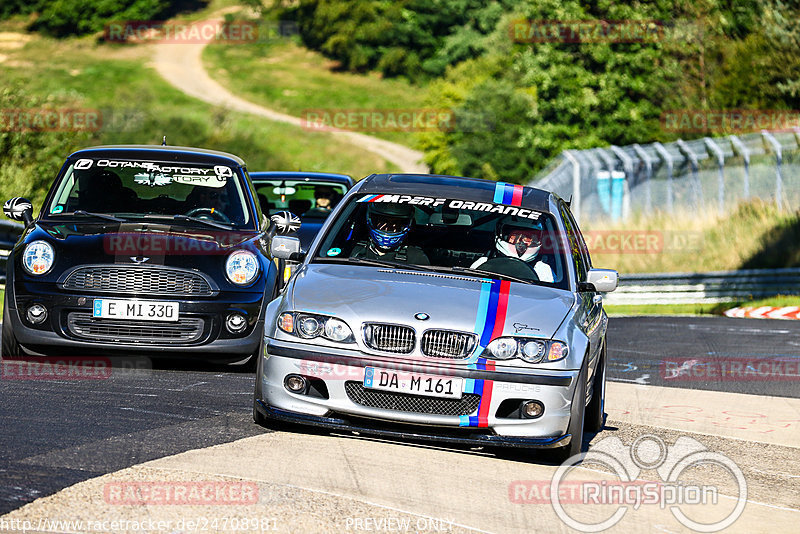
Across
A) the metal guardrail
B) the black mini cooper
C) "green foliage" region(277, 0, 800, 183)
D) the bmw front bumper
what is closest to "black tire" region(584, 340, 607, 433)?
the bmw front bumper

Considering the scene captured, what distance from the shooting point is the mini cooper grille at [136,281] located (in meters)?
9.14

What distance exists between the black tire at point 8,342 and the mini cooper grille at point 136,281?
1.85ft

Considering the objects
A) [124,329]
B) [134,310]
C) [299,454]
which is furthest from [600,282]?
[124,329]

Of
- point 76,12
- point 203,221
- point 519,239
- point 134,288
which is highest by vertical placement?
point 519,239

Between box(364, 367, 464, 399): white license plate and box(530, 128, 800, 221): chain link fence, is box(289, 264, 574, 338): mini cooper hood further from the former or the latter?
box(530, 128, 800, 221): chain link fence

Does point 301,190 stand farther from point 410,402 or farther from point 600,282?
point 410,402

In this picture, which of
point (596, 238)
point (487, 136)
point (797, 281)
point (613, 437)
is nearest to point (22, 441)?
point (613, 437)

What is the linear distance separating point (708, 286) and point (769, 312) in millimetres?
2421

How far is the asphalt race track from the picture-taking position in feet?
18.3

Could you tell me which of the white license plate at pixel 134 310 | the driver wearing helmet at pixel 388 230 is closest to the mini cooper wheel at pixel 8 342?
the white license plate at pixel 134 310

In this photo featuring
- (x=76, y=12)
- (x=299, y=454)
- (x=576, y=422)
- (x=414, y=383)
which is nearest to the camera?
(x=299, y=454)

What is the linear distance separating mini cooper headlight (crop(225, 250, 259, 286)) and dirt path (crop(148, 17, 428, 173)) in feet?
202

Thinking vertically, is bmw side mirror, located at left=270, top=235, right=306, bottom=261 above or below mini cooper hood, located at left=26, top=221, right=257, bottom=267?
above

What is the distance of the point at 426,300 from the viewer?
6.96 metres
